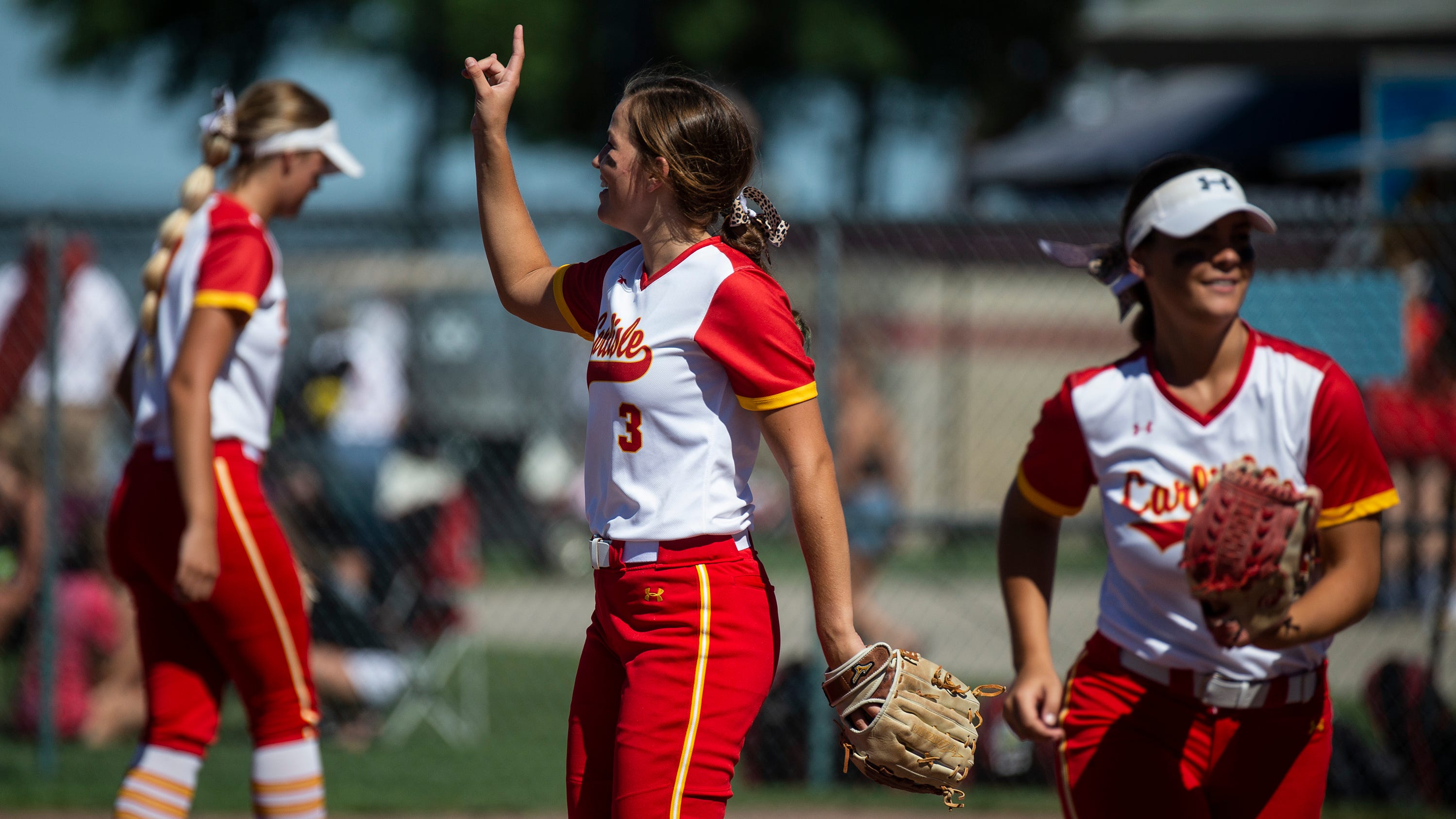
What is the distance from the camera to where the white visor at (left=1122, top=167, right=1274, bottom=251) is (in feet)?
9.20

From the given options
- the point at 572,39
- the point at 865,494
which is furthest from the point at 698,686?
the point at 572,39

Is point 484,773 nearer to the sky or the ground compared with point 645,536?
nearer to the ground

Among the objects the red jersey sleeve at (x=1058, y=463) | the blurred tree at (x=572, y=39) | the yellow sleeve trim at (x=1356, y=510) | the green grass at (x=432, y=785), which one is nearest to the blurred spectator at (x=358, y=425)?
the green grass at (x=432, y=785)

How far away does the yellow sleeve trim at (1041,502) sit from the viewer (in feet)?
9.86

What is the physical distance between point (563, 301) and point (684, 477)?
0.56 metres

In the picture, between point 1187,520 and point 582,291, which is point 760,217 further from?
point 1187,520

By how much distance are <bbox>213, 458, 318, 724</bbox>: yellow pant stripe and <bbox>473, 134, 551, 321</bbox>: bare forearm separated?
3.34ft

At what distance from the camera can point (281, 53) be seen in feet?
73.2

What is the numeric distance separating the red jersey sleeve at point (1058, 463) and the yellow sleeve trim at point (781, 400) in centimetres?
71

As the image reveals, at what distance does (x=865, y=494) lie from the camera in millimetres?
6504

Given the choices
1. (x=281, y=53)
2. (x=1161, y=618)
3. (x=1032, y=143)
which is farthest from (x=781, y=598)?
(x=281, y=53)

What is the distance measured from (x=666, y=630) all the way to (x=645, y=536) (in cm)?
18

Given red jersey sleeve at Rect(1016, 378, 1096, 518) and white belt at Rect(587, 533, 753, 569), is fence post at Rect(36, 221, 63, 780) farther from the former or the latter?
red jersey sleeve at Rect(1016, 378, 1096, 518)

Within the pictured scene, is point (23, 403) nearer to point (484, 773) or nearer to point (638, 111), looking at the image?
point (484, 773)
